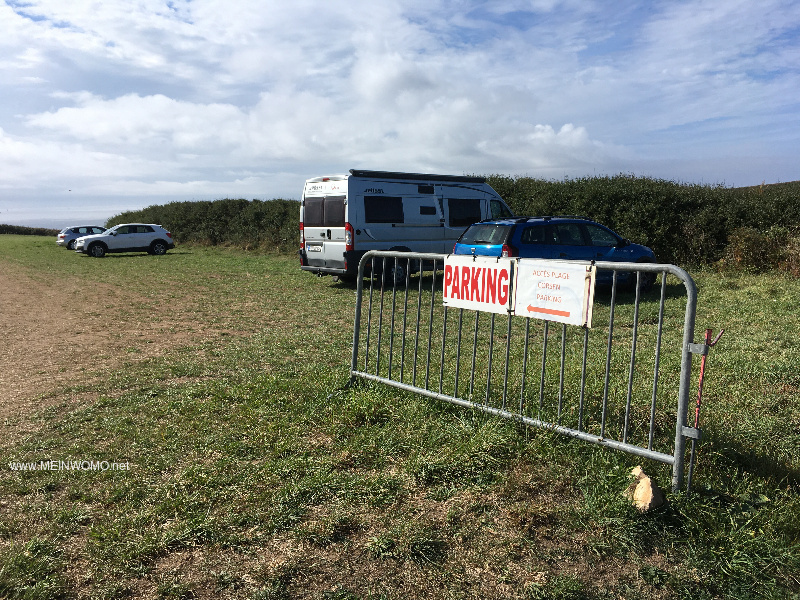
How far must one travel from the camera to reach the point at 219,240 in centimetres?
3142

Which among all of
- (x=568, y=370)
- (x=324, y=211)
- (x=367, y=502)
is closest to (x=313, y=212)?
(x=324, y=211)

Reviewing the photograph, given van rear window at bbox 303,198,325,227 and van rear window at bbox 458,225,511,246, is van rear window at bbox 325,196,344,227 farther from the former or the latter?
van rear window at bbox 458,225,511,246

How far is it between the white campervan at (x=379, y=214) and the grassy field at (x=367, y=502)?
7.77 metres

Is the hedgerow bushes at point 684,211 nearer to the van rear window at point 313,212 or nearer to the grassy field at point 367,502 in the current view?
the van rear window at point 313,212

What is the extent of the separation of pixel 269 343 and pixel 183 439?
3.63 m

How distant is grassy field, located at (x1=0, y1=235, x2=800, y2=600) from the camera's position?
2943 millimetres

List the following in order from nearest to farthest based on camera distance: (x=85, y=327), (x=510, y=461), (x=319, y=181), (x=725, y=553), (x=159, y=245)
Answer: (x=725, y=553), (x=510, y=461), (x=85, y=327), (x=319, y=181), (x=159, y=245)

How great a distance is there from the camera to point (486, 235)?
11.2 m

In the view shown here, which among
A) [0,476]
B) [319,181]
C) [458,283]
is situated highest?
[319,181]

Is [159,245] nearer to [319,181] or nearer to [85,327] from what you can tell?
[319,181]

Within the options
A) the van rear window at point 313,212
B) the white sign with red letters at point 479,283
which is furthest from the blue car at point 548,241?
the white sign with red letters at point 479,283

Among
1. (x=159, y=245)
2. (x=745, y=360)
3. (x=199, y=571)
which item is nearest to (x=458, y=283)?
(x=199, y=571)

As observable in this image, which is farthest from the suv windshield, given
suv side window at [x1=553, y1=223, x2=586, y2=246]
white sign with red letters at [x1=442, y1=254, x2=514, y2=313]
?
white sign with red letters at [x1=442, y1=254, x2=514, y2=313]

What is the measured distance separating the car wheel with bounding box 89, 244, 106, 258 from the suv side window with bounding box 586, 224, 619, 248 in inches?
939
